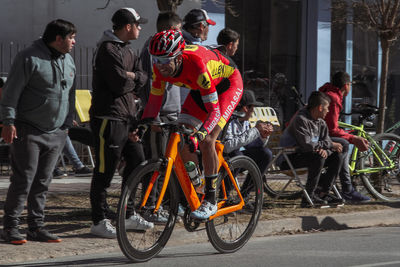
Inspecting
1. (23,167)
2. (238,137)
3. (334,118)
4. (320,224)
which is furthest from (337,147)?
(23,167)

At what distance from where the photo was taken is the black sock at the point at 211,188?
6789 mm

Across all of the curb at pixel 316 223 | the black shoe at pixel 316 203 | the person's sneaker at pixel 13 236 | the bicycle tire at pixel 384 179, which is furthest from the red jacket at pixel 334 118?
the person's sneaker at pixel 13 236

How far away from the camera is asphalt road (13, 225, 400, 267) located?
6.57 metres

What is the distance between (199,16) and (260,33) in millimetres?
8356

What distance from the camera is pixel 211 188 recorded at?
6.80 meters

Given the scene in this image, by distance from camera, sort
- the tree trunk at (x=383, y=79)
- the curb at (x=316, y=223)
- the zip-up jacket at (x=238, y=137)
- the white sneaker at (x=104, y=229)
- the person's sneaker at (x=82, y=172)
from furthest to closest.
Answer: the person's sneaker at (x=82, y=172) → the tree trunk at (x=383, y=79) → the zip-up jacket at (x=238, y=137) → the curb at (x=316, y=223) → the white sneaker at (x=104, y=229)

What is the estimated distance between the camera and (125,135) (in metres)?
7.29

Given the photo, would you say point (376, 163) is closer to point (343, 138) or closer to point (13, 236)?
point (343, 138)

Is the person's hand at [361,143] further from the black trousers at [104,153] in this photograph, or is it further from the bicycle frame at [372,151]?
the black trousers at [104,153]

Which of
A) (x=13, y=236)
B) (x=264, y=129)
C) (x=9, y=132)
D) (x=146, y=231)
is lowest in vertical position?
(x=13, y=236)

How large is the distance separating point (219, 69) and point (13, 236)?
225 cm

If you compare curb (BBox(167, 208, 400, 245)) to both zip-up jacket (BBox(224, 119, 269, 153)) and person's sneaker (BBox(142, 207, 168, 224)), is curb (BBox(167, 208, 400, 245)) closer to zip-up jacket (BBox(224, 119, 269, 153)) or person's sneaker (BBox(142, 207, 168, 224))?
zip-up jacket (BBox(224, 119, 269, 153))

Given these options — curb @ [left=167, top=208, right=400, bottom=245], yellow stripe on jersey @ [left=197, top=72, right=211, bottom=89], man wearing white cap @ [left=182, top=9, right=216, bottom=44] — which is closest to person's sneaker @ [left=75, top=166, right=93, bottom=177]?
curb @ [left=167, top=208, right=400, bottom=245]

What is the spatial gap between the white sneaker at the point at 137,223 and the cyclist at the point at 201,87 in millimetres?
466
